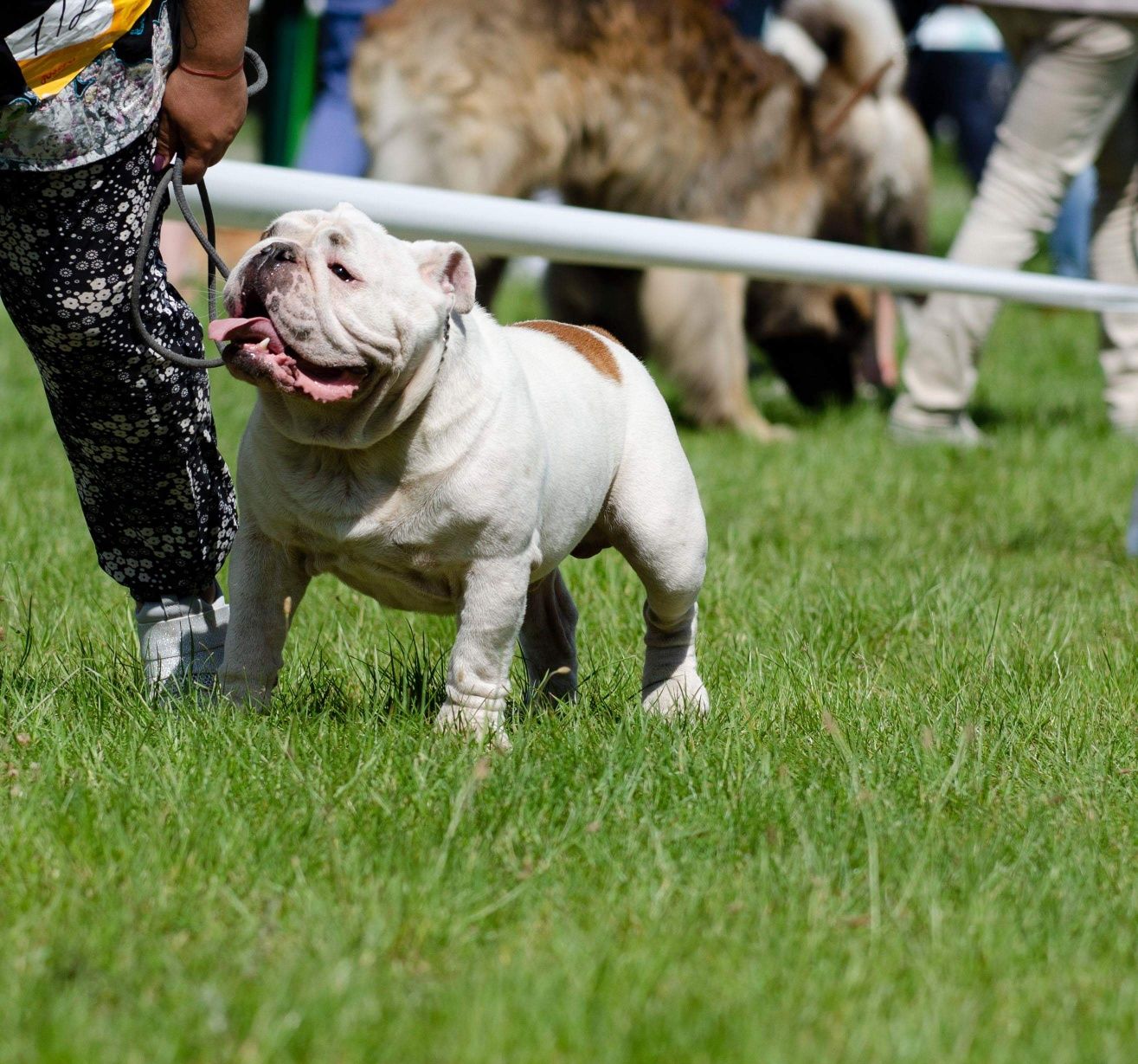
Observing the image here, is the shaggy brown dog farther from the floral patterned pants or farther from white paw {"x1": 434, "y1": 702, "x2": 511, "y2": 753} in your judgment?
white paw {"x1": 434, "y1": 702, "x2": 511, "y2": 753}

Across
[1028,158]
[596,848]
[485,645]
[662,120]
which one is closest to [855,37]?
[662,120]

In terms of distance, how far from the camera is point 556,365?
118 inches

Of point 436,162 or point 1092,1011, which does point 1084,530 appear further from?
point 1092,1011

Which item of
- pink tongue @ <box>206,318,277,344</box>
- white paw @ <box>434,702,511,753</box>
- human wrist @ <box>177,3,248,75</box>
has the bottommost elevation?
white paw @ <box>434,702,511,753</box>

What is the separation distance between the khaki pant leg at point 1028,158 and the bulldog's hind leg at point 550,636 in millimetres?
3767

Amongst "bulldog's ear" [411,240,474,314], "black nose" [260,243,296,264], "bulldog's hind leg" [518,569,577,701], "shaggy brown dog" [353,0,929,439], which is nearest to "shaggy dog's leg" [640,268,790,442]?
"shaggy brown dog" [353,0,929,439]

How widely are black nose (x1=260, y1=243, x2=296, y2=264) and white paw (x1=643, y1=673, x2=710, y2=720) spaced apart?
3.38 ft

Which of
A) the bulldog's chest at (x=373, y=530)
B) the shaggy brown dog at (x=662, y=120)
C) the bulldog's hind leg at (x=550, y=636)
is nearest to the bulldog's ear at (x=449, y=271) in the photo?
the bulldog's chest at (x=373, y=530)

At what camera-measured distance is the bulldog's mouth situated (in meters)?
2.53

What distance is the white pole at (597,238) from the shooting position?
388 centimetres

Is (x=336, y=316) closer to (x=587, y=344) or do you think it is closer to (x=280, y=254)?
(x=280, y=254)

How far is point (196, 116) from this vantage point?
283 centimetres

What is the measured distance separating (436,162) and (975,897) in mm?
4876

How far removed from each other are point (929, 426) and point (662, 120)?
5.70ft
